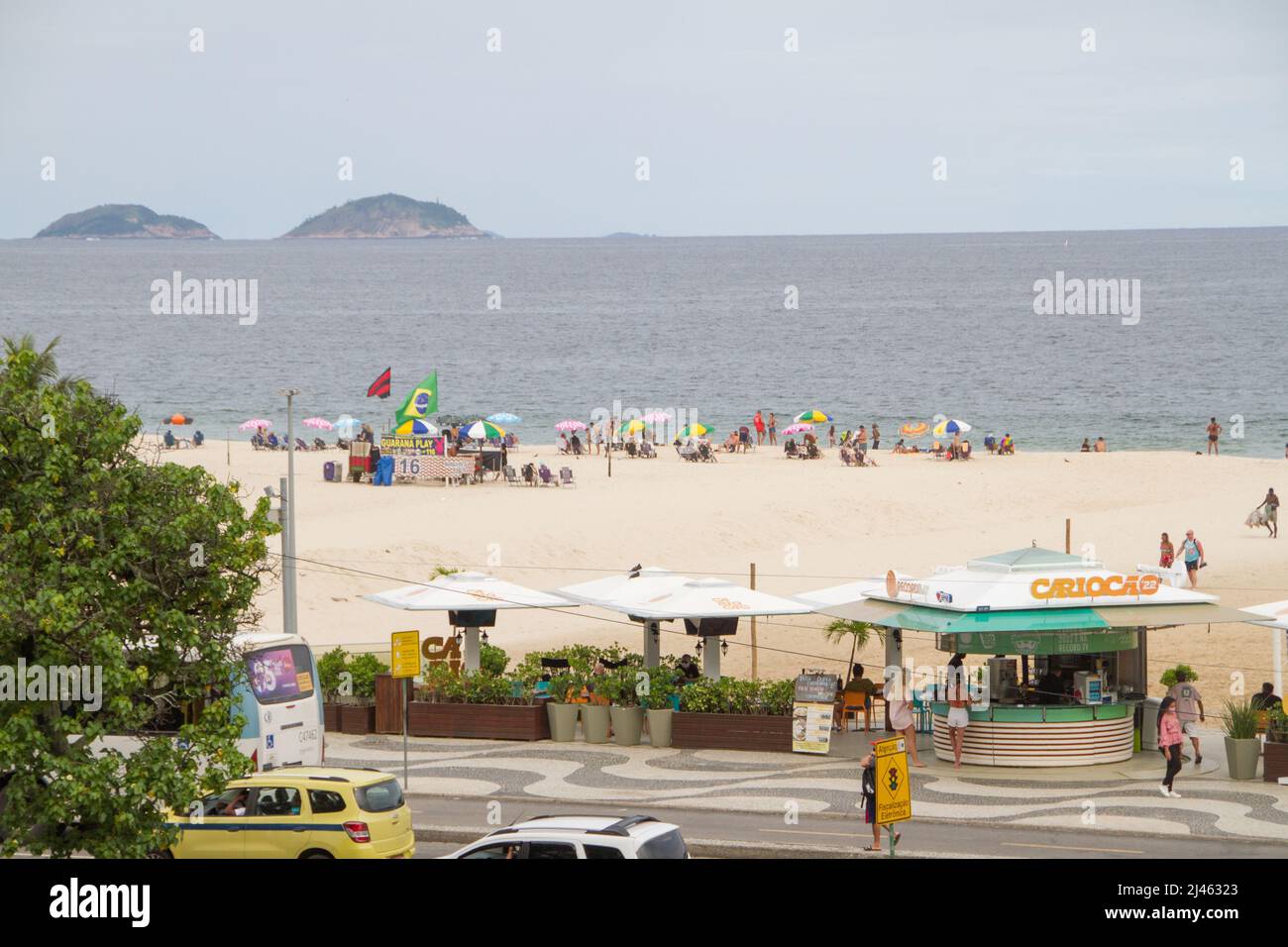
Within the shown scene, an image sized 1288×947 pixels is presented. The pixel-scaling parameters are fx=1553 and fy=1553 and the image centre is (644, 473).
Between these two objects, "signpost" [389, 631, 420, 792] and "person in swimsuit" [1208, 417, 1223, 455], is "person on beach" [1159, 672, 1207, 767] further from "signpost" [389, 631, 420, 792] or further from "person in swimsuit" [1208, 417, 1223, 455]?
"person in swimsuit" [1208, 417, 1223, 455]

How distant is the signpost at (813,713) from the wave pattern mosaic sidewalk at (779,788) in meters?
0.24

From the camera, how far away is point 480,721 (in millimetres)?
25531

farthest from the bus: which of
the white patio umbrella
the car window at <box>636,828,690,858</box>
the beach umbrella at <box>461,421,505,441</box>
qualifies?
the beach umbrella at <box>461,421,505,441</box>

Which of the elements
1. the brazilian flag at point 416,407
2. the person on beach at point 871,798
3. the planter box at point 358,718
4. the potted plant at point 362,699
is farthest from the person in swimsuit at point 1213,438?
the person on beach at point 871,798

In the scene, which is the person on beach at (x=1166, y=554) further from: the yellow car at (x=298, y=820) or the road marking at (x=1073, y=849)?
the yellow car at (x=298, y=820)

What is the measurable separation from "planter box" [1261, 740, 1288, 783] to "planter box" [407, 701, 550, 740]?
35.9 ft

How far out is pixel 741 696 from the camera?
24.5m

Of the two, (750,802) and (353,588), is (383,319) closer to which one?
(353,588)

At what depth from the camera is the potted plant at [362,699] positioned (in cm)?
2597

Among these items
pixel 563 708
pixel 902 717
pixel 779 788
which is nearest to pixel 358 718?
pixel 563 708

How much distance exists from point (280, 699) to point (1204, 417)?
73.6 metres

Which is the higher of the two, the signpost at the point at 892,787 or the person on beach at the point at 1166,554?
the person on beach at the point at 1166,554

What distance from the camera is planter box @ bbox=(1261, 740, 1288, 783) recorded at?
70.7 ft
